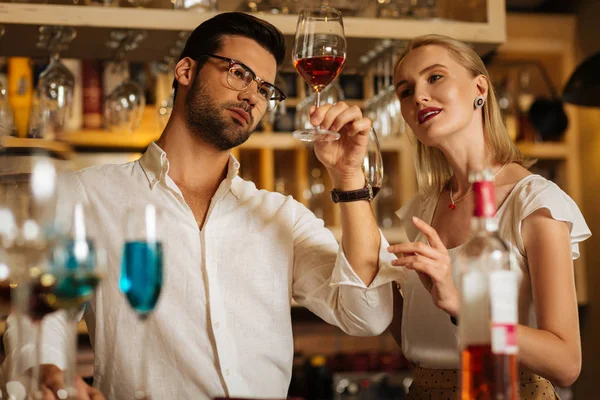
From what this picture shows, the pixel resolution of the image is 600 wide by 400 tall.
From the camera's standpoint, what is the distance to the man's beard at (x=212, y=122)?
1.78 meters

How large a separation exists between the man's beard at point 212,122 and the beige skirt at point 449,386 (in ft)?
2.36

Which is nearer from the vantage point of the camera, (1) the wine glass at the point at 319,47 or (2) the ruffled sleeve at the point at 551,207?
(1) the wine glass at the point at 319,47

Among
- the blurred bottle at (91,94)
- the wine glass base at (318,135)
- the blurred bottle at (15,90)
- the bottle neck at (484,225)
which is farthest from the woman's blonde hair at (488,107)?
the blurred bottle at (15,90)

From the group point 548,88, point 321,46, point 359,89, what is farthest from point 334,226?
point 321,46

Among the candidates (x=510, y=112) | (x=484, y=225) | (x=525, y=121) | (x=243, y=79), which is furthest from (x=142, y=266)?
(x=525, y=121)

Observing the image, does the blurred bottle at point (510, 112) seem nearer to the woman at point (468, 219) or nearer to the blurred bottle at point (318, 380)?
the blurred bottle at point (318, 380)

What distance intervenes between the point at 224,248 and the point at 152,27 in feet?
2.22

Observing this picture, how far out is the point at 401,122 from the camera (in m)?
2.36

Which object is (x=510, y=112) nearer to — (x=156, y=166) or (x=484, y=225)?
(x=156, y=166)

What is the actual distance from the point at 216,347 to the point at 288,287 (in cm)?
26

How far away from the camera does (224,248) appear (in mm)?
1752

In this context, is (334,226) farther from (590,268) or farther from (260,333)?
(260,333)

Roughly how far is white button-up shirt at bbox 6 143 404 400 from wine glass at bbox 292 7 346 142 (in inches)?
15.2

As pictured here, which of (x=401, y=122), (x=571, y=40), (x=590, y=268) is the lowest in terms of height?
(x=590, y=268)
